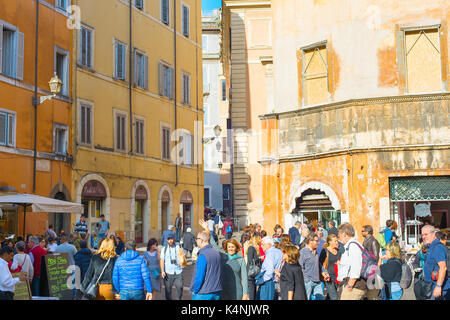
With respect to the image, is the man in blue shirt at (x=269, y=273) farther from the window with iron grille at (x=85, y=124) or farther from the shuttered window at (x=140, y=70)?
the shuttered window at (x=140, y=70)

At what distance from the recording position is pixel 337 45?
18469 millimetres

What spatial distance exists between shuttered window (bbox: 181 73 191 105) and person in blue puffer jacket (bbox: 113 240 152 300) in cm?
2882

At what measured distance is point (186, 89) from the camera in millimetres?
39156

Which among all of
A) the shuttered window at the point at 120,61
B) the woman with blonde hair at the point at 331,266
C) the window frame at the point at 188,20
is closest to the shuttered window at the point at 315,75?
the woman with blonde hair at the point at 331,266

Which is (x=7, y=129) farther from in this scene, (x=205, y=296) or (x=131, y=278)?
(x=205, y=296)

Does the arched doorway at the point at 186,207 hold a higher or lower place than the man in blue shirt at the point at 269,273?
higher

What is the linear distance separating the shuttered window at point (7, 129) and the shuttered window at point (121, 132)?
7.91 m

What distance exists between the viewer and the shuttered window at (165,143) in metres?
36.2

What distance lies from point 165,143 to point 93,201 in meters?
7.94

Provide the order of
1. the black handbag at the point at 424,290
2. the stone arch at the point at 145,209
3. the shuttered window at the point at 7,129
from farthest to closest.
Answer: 1. the stone arch at the point at 145,209
2. the shuttered window at the point at 7,129
3. the black handbag at the point at 424,290

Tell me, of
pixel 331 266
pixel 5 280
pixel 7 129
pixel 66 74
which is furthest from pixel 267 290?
pixel 66 74

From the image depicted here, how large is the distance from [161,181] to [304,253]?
959 inches

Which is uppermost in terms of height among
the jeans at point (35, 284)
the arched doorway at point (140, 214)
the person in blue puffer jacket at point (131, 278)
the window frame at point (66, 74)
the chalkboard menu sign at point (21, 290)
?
the window frame at point (66, 74)

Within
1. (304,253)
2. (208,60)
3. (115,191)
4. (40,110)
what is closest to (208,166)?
(208,60)
